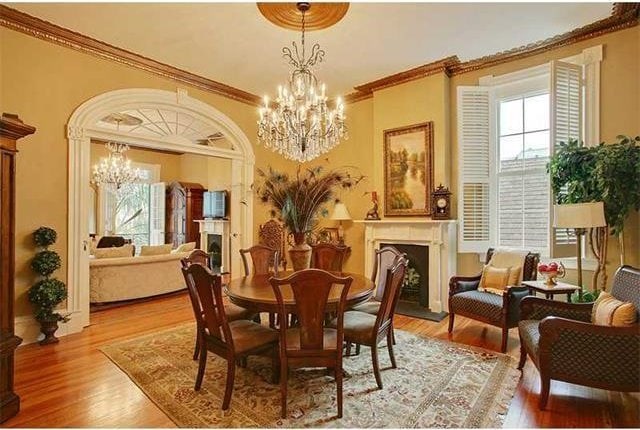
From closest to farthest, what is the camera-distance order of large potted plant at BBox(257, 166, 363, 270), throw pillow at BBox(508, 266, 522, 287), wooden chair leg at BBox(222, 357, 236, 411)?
wooden chair leg at BBox(222, 357, 236, 411), large potted plant at BBox(257, 166, 363, 270), throw pillow at BBox(508, 266, 522, 287)

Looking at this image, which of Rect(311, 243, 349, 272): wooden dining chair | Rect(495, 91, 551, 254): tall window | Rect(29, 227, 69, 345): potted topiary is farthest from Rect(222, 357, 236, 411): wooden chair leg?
Rect(495, 91, 551, 254): tall window

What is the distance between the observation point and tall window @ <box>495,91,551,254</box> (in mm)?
4051

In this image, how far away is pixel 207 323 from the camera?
8.04 ft

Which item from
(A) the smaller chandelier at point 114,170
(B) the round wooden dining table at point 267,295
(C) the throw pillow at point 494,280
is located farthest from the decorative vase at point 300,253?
(A) the smaller chandelier at point 114,170

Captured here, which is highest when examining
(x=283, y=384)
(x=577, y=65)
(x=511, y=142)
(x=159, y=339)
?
(x=577, y=65)

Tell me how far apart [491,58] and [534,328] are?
11.2 ft

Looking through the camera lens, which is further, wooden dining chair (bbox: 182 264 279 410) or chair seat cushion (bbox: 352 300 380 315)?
chair seat cushion (bbox: 352 300 380 315)

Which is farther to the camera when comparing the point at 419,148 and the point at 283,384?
the point at 419,148

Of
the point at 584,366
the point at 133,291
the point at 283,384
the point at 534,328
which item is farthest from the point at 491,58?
the point at 133,291

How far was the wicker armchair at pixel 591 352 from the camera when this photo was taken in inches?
83.0

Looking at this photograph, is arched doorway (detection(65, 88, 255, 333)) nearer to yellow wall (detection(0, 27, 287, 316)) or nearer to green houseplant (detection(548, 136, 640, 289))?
yellow wall (detection(0, 27, 287, 316))

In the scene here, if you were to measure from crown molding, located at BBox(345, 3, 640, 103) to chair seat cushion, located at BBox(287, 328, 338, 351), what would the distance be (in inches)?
150

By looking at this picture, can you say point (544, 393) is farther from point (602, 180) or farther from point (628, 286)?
point (602, 180)

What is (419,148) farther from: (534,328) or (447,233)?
(534,328)
